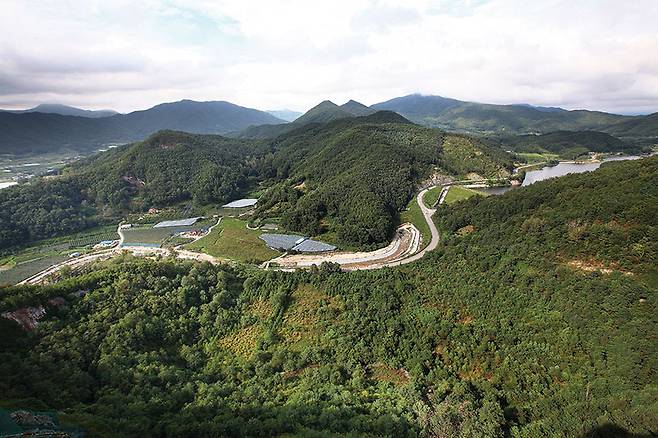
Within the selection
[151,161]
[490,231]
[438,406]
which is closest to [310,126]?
[151,161]

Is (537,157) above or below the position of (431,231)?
above

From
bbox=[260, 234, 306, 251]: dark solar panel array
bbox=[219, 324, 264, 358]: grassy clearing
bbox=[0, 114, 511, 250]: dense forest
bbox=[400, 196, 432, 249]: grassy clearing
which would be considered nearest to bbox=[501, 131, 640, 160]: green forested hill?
bbox=[0, 114, 511, 250]: dense forest

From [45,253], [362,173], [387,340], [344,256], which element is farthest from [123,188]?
[387,340]

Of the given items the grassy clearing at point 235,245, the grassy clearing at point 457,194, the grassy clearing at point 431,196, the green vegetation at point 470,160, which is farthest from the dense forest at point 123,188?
the green vegetation at point 470,160

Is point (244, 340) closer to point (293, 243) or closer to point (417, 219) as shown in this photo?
point (293, 243)

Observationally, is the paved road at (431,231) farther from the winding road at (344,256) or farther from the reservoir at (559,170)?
the reservoir at (559,170)

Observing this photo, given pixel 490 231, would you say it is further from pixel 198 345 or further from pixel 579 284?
pixel 198 345

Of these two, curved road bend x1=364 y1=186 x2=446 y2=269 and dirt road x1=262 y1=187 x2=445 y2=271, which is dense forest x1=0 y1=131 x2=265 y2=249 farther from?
curved road bend x1=364 y1=186 x2=446 y2=269
